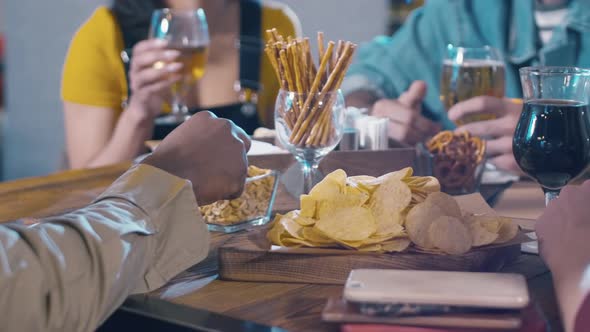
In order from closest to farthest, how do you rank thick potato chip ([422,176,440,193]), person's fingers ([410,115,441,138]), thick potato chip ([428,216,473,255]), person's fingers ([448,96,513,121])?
1. thick potato chip ([428,216,473,255])
2. thick potato chip ([422,176,440,193])
3. person's fingers ([448,96,513,121])
4. person's fingers ([410,115,441,138])

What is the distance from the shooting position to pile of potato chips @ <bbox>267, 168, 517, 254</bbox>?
2.85 feet

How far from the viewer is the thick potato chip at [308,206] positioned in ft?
3.02

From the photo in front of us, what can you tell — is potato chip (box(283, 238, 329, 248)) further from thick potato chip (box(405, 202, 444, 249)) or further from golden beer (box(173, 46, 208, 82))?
golden beer (box(173, 46, 208, 82))

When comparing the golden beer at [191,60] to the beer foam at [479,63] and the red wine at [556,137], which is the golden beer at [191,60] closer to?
the beer foam at [479,63]

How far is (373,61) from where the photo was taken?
2264 mm

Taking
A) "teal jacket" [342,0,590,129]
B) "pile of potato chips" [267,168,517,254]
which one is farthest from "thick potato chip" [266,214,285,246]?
"teal jacket" [342,0,590,129]

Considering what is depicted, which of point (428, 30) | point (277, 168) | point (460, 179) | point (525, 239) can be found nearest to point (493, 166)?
point (460, 179)

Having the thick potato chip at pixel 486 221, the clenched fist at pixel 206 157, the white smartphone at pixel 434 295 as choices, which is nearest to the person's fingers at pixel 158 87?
the clenched fist at pixel 206 157

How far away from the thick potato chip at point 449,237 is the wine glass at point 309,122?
0.31 meters

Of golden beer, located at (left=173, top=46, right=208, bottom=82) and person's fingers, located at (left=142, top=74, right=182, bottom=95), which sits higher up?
golden beer, located at (left=173, top=46, right=208, bottom=82)

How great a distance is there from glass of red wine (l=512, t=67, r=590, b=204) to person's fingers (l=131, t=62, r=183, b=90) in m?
0.89

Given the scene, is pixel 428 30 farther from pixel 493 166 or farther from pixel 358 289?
pixel 358 289

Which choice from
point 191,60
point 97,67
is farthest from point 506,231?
point 97,67

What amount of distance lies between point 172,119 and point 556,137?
1033 millimetres
